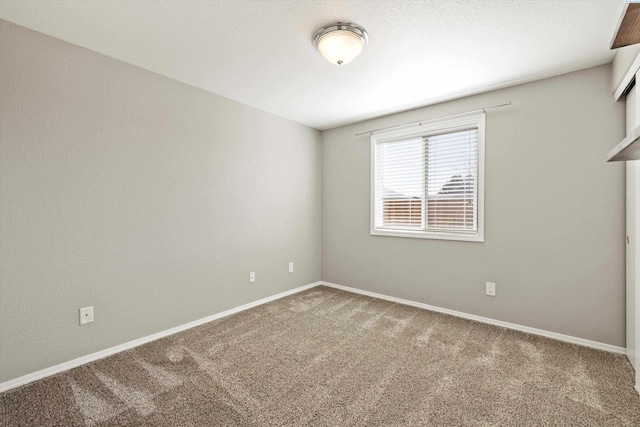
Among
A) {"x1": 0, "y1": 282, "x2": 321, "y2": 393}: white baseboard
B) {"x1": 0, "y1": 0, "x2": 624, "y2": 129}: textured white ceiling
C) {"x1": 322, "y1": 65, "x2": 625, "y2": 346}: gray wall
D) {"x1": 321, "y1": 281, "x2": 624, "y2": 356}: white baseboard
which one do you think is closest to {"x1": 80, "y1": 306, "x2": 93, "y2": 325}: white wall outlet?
{"x1": 0, "y1": 282, "x2": 321, "y2": 393}: white baseboard

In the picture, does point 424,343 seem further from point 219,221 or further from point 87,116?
point 87,116

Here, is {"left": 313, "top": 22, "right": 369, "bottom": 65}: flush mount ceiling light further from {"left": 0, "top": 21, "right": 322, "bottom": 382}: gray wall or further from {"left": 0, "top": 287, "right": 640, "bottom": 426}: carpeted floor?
{"left": 0, "top": 287, "right": 640, "bottom": 426}: carpeted floor

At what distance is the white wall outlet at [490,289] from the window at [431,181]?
45cm

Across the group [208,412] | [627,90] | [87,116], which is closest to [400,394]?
[208,412]

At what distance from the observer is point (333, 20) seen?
190 centimetres

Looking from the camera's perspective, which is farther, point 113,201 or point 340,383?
point 113,201

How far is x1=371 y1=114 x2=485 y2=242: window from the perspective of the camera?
3.12 metres

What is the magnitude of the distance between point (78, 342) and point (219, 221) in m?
1.49

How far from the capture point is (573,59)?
234cm

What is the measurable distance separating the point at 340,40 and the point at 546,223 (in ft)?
7.83

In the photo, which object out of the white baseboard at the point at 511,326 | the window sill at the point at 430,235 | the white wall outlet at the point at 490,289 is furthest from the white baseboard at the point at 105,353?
the white wall outlet at the point at 490,289

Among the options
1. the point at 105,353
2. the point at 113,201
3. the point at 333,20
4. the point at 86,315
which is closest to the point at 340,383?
the point at 105,353

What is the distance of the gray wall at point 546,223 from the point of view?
7.91ft

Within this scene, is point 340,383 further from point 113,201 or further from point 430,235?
point 113,201
